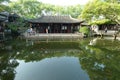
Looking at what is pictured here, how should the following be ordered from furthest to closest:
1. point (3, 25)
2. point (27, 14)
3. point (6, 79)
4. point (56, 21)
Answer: point (27, 14), point (56, 21), point (3, 25), point (6, 79)

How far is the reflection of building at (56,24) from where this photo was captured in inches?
1986

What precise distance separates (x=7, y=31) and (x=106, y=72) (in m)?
30.6

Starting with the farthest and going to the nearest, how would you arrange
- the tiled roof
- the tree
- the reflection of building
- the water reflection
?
the reflection of building → the tiled roof → the tree → the water reflection

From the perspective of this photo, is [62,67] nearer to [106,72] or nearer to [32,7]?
[106,72]

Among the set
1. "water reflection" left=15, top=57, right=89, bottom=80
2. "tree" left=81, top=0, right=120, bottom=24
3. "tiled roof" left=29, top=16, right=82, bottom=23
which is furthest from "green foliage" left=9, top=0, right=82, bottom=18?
"water reflection" left=15, top=57, right=89, bottom=80

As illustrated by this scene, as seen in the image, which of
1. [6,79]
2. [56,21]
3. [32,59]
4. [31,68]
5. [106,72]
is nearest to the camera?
[6,79]

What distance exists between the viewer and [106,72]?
14.4 metres

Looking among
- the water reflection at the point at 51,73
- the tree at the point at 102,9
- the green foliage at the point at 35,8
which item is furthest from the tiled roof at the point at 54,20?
the water reflection at the point at 51,73

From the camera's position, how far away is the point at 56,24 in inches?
2068

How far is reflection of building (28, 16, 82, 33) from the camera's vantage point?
5044 centimetres

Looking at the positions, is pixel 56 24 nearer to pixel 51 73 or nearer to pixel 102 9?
pixel 102 9

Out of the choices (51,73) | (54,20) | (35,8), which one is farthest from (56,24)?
(51,73)

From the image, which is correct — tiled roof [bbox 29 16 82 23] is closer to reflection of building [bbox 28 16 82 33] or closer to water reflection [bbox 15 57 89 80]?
reflection of building [bbox 28 16 82 33]

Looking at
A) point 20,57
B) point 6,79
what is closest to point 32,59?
point 20,57
